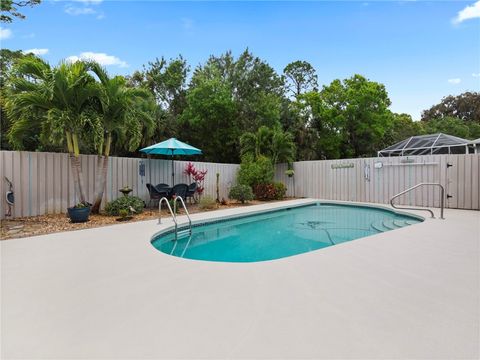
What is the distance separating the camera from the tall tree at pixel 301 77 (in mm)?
23359

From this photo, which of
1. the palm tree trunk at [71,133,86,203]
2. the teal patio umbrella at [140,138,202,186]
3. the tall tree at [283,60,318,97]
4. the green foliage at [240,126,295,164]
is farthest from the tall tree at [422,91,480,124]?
the palm tree trunk at [71,133,86,203]

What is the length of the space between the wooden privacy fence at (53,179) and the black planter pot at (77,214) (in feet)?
4.55

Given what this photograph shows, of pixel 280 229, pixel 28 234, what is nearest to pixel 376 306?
pixel 280 229

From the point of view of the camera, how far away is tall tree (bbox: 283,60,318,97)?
76.6 ft

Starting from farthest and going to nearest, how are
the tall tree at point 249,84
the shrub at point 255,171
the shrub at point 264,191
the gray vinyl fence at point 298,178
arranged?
the tall tree at point 249,84 → the shrub at point 264,191 → the shrub at point 255,171 → the gray vinyl fence at point 298,178

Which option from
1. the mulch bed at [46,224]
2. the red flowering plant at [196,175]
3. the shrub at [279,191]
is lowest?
the mulch bed at [46,224]

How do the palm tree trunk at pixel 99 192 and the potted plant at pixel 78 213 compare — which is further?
the palm tree trunk at pixel 99 192

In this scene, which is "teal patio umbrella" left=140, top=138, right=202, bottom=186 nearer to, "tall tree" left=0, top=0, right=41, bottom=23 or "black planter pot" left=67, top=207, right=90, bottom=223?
"black planter pot" left=67, top=207, right=90, bottom=223

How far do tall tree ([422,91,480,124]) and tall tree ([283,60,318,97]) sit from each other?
19.3m

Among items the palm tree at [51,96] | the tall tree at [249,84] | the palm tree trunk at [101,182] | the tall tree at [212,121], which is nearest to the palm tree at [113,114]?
the palm tree trunk at [101,182]

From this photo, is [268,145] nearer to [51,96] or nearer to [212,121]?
[212,121]

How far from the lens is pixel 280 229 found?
716 cm

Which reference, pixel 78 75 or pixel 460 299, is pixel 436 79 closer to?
pixel 460 299

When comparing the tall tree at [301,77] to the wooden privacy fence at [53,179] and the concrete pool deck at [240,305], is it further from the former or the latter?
the concrete pool deck at [240,305]
